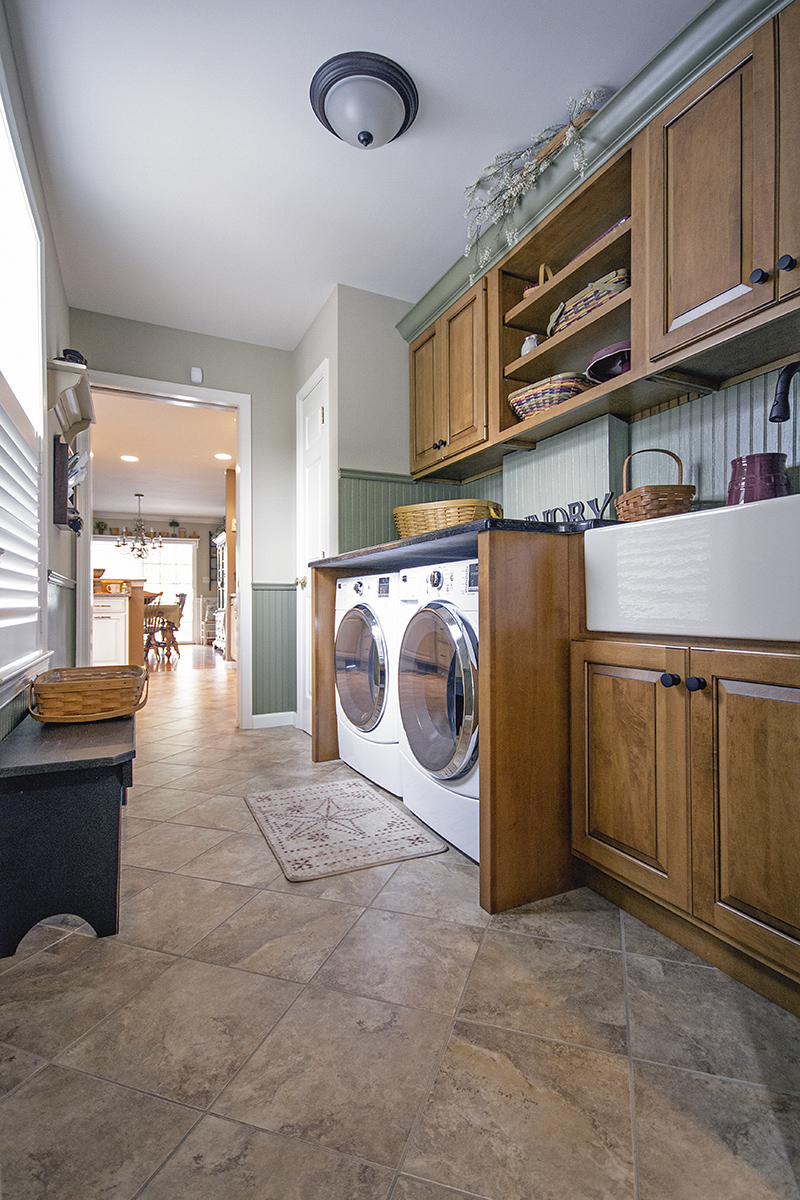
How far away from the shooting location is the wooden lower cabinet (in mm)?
1035

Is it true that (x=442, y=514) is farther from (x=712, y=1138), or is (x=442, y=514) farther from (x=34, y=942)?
(x=712, y=1138)

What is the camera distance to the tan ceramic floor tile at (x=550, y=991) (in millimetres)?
1047

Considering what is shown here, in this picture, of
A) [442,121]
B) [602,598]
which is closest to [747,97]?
[442,121]

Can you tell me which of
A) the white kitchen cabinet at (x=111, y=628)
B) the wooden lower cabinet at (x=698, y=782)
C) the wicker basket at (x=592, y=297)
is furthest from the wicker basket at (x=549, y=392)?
the white kitchen cabinet at (x=111, y=628)

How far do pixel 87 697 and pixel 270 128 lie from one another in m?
1.98

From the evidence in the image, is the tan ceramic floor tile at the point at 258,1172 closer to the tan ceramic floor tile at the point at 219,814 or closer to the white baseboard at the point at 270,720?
the tan ceramic floor tile at the point at 219,814

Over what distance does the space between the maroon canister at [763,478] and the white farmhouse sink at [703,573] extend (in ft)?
1.04

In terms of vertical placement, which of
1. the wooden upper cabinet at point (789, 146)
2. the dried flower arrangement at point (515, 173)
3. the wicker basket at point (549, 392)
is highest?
the dried flower arrangement at point (515, 173)

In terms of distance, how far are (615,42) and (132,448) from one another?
597 centimetres

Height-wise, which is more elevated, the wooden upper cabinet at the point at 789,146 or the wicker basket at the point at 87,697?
the wooden upper cabinet at the point at 789,146

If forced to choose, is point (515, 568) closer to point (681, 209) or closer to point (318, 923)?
point (318, 923)

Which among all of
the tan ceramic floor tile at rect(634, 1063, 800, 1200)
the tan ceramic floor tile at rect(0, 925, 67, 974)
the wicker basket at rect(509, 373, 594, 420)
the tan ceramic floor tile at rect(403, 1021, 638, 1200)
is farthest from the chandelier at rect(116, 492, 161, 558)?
the tan ceramic floor tile at rect(634, 1063, 800, 1200)

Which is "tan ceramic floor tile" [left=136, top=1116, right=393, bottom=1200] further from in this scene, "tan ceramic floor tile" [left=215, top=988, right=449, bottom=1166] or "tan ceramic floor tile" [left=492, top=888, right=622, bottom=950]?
"tan ceramic floor tile" [left=492, top=888, right=622, bottom=950]

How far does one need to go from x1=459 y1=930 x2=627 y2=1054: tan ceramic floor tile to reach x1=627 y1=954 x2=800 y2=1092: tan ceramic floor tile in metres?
0.04
